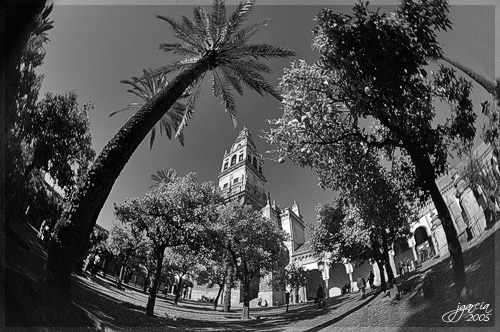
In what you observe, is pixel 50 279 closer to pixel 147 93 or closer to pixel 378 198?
pixel 147 93

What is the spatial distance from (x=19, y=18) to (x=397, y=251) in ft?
14.3

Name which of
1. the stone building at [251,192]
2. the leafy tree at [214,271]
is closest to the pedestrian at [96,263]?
the stone building at [251,192]

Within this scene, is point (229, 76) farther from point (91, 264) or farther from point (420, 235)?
point (420, 235)

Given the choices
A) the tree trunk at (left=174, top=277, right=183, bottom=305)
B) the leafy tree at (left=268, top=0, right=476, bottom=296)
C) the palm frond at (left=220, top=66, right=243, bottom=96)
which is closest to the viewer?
the leafy tree at (left=268, top=0, right=476, bottom=296)

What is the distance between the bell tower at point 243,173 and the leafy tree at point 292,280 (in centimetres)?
90

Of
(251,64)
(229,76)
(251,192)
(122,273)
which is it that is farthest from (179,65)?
(122,273)

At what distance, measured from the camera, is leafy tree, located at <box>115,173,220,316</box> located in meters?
2.54

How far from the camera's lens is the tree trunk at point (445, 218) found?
5.78 feet

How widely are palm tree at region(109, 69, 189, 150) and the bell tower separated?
56 centimetres

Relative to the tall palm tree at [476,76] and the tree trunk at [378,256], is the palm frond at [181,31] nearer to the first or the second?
the tall palm tree at [476,76]

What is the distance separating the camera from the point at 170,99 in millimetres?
3447

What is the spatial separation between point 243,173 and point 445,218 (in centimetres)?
190

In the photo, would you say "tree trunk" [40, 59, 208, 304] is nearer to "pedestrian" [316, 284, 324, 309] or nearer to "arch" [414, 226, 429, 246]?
"pedestrian" [316, 284, 324, 309]
